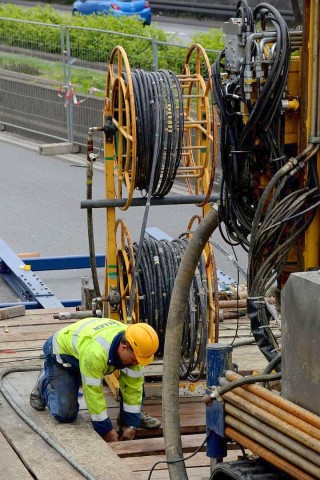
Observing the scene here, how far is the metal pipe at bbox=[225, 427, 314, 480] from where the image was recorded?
5805 millimetres

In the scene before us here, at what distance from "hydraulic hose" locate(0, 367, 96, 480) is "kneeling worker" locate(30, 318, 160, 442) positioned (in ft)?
0.70

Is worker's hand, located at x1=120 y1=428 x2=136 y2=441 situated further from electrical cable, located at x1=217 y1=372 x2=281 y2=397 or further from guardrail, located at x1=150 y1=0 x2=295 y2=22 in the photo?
guardrail, located at x1=150 y1=0 x2=295 y2=22

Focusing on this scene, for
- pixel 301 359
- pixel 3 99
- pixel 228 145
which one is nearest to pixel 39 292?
pixel 228 145

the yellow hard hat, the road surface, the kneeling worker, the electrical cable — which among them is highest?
the electrical cable

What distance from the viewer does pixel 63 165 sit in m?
21.1

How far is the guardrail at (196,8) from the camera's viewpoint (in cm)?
3699

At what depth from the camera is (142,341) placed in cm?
861

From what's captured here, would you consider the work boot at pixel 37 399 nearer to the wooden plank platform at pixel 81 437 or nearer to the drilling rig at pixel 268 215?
the wooden plank platform at pixel 81 437

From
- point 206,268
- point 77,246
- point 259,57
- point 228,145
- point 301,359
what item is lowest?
point 77,246

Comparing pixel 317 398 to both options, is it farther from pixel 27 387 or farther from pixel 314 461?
pixel 27 387

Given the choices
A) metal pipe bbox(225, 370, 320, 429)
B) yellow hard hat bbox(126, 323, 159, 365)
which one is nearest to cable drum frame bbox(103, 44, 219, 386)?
yellow hard hat bbox(126, 323, 159, 365)

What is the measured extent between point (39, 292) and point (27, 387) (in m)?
3.04

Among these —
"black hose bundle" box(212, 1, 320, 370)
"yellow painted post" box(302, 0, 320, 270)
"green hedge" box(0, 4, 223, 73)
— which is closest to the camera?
"yellow painted post" box(302, 0, 320, 270)

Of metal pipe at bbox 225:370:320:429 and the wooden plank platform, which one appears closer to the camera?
metal pipe at bbox 225:370:320:429
